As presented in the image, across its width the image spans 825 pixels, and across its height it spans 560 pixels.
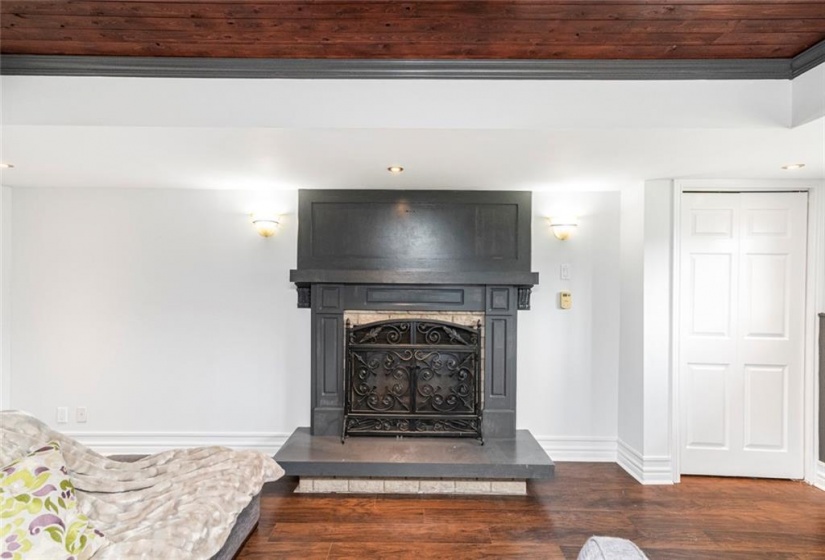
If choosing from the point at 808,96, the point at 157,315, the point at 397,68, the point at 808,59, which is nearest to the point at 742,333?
the point at 808,96

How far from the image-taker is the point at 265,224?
3473 mm

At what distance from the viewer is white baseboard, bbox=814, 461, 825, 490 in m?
3.14

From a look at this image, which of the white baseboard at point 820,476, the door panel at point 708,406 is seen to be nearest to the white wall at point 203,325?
the door panel at point 708,406

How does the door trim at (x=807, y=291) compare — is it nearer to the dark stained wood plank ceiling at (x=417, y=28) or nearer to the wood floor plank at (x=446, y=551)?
Result: the dark stained wood plank ceiling at (x=417, y=28)

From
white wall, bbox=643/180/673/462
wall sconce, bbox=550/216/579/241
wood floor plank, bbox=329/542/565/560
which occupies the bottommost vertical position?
wood floor plank, bbox=329/542/565/560

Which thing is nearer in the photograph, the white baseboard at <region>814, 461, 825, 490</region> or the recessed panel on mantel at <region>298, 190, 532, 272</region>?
the white baseboard at <region>814, 461, 825, 490</region>

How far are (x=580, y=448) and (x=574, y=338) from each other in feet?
2.91

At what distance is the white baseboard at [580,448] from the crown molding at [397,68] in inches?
106

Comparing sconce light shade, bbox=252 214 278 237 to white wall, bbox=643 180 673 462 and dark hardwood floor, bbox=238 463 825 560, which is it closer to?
dark hardwood floor, bbox=238 463 825 560

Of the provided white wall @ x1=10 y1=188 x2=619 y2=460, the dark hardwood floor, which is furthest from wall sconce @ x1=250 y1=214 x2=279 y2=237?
the dark hardwood floor

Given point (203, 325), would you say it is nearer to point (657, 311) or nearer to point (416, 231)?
point (416, 231)

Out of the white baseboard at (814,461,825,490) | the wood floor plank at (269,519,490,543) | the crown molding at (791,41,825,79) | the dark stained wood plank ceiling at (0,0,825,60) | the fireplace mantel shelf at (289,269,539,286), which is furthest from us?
the fireplace mantel shelf at (289,269,539,286)

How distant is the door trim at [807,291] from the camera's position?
3.21m

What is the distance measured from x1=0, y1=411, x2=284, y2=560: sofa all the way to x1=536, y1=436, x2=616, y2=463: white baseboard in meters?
2.16
